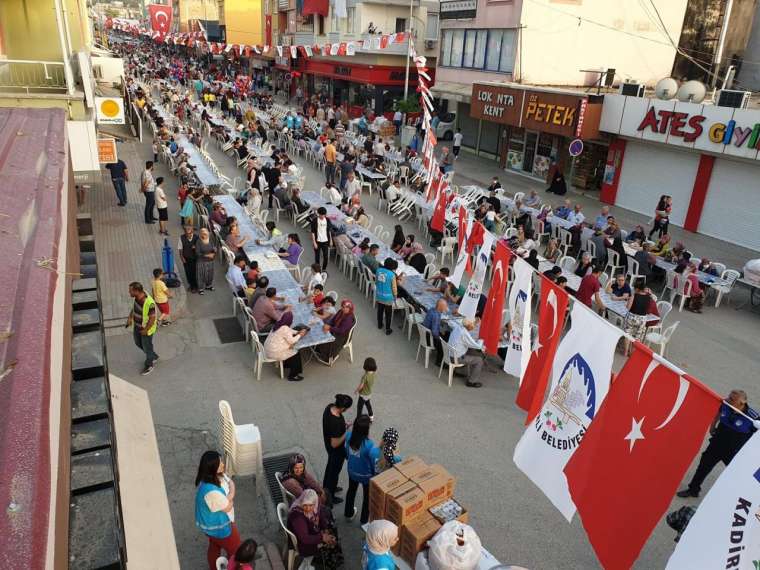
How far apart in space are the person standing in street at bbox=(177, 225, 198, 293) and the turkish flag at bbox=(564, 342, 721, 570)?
940 centimetres

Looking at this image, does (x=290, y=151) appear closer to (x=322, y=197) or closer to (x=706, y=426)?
(x=322, y=197)

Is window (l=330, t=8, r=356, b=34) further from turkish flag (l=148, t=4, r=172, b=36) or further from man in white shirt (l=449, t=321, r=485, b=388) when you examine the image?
man in white shirt (l=449, t=321, r=485, b=388)

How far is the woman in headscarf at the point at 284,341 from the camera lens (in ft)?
29.6

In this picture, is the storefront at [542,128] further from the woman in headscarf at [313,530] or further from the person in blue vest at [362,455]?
the woman in headscarf at [313,530]

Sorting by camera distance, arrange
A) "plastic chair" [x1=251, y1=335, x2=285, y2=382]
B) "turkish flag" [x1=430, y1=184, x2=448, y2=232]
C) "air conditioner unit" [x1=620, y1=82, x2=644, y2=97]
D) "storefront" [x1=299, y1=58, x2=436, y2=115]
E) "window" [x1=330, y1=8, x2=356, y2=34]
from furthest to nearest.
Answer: "window" [x1=330, y1=8, x2=356, y2=34], "storefront" [x1=299, y1=58, x2=436, y2=115], "air conditioner unit" [x1=620, y1=82, x2=644, y2=97], "turkish flag" [x1=430, y1=184, x2=448, y2=232], "plastic chair" [x1=251, y1=335, x2=285, y2=382]

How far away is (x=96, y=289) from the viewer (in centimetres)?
433

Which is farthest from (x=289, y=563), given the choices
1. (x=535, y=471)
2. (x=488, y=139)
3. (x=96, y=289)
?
(x=488, y=139)

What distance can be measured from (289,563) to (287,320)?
4.22m

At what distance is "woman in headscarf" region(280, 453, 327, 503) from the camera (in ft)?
19.3

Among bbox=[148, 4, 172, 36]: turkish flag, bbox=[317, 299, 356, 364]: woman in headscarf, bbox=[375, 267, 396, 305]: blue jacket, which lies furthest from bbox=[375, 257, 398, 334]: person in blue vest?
bbox=[148, 4, 172, 36]: turkish flag

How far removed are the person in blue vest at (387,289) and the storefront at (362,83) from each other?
28.1m

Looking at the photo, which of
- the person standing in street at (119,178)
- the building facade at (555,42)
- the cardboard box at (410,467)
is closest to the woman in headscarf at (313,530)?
the cardboard box at (410,467)

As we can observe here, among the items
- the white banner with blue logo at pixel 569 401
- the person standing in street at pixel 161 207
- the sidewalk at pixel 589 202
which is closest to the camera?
the white banner with blue logo at pixel 569 401

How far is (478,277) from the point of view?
8.21 metres
